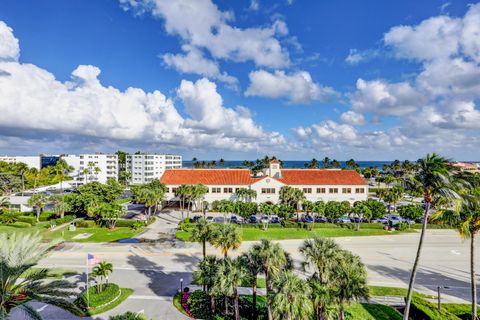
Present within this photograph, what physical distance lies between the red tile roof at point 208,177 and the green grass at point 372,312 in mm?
46216

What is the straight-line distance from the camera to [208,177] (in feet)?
239

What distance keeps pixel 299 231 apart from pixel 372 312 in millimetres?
26301

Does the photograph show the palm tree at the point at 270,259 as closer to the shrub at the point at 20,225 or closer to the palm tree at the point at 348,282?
the palm tree at the point at 348,282

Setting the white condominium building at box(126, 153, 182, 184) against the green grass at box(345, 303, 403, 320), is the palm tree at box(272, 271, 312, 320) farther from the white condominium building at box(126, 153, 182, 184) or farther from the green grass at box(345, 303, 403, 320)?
the white condominium building at box(126, 153, 182, 184)

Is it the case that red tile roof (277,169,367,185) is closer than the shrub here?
No

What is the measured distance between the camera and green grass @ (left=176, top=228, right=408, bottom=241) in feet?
156

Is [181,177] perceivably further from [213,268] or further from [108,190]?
[213,268]

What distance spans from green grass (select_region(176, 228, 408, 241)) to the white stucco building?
17457mm

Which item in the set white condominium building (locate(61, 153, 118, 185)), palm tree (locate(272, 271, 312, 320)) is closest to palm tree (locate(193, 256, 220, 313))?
palm tree (locate(272, 271, 312, 320))

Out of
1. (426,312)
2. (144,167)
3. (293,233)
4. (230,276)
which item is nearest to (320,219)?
(293,233)

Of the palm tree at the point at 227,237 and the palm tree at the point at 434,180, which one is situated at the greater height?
the palm tree at the point at 434,180

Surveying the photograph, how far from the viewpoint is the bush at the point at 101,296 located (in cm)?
2489

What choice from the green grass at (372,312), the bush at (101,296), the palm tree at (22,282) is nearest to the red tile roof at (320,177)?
the green grass at (372,312)

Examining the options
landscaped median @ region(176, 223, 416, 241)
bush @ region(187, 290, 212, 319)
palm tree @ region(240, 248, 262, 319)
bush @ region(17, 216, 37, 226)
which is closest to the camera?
palm tree @ region(240, 248, 262, 319)
